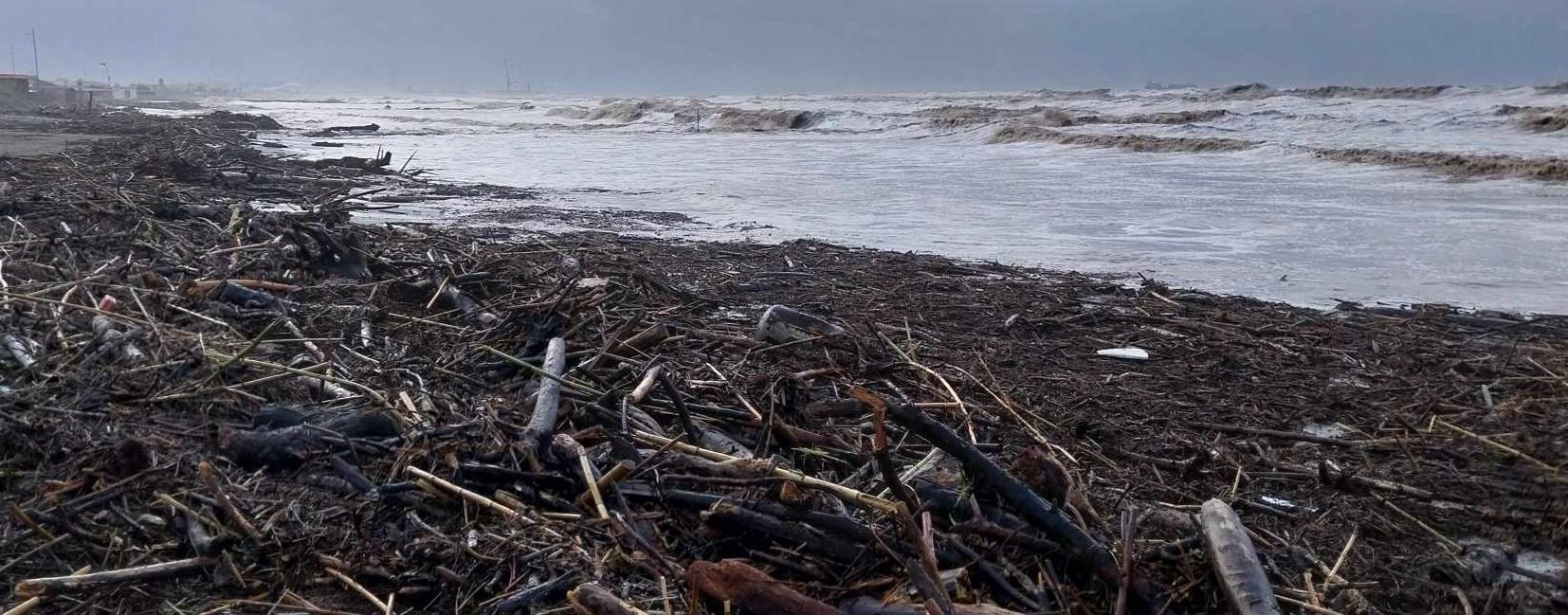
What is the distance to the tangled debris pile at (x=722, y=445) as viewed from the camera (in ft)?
8.96

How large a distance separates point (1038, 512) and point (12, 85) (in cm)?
5153

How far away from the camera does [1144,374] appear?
4.89 m

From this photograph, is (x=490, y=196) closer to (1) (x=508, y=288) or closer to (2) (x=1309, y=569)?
(1) (x=508, y=288)

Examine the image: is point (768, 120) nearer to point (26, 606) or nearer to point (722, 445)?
point (722, 445)

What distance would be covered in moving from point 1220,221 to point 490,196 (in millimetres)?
8556

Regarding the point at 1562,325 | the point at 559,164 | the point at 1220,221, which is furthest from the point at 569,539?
the point at 559,164

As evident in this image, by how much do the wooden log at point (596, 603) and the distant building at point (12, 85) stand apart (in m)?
49.2

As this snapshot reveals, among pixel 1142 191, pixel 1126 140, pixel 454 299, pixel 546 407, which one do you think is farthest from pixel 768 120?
pixel 546 407

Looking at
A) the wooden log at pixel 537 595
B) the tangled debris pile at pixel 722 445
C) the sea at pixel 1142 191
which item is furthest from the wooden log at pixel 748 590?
the sea at pixel 1142 191

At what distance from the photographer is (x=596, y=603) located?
2533mm

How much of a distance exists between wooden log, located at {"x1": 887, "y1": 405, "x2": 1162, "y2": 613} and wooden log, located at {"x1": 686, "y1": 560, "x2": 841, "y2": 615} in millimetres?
630

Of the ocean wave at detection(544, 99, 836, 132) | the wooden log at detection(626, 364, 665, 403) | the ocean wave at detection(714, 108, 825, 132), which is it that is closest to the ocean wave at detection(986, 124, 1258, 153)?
the ocean wave at detection(714, 108, 825, 132)

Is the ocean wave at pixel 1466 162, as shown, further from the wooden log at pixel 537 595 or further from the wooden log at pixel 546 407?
the wooden log at pixel 537 595

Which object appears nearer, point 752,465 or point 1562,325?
point 752,465
